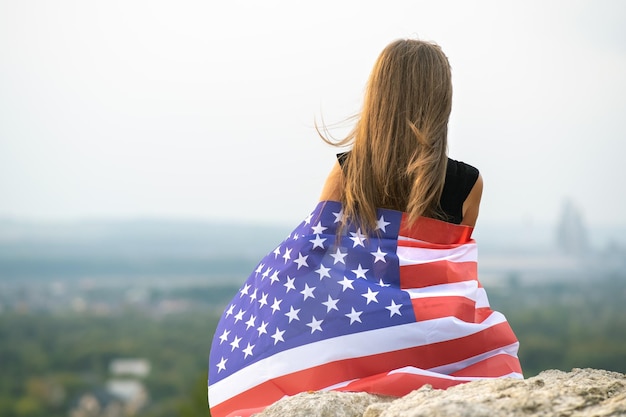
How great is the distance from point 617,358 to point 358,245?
66729 millimetres

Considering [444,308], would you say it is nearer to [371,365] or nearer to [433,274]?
[433,274]

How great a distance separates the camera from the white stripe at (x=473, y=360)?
371 centimetres

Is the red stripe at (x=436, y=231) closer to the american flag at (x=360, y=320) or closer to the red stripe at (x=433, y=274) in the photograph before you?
the american flag at (x=360, y=320)

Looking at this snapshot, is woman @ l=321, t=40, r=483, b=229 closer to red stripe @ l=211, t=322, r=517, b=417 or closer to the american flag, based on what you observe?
the american flag

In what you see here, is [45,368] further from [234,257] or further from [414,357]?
[414,357]

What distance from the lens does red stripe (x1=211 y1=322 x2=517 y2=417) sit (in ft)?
12.0

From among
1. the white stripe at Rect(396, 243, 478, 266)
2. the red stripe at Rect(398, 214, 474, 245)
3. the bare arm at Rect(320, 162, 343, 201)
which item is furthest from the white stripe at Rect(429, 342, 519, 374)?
the bare arm at Rect(320, 162, 343, 201)

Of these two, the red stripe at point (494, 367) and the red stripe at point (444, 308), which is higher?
the red stripe at point (444, 308)

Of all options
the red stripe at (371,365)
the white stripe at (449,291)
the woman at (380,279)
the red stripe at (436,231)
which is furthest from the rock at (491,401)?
the red stripe at (436,231)

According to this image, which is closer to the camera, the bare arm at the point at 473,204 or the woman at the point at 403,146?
the woman at the point at 403,146

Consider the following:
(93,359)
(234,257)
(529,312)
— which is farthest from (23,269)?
(529,312)

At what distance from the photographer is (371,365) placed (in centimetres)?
366

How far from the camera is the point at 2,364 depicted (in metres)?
82.8

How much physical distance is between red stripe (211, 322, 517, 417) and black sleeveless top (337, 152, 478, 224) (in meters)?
0.63
